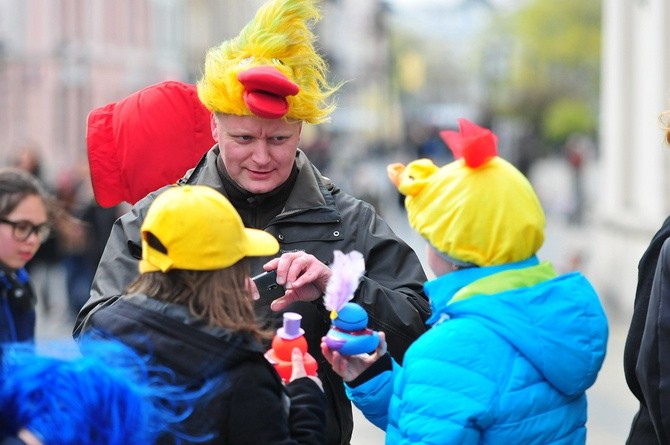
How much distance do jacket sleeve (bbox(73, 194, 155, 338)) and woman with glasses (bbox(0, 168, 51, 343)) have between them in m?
1.18

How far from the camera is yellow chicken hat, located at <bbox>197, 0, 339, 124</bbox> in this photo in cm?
348

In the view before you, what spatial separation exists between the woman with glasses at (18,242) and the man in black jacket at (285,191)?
1322mm

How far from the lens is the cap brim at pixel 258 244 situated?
2916mm

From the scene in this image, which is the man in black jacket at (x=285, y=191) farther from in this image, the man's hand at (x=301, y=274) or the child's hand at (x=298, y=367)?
the child's hand at (x=298, y=367)

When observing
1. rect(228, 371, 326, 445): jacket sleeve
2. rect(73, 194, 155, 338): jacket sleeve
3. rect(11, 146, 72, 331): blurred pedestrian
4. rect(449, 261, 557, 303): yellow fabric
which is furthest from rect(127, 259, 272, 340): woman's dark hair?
rect(11, 146, 72, 331): blurred pedestrian

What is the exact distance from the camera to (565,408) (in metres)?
3.05

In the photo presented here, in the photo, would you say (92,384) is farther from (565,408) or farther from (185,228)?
(565,408)

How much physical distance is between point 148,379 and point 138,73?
1340 inches

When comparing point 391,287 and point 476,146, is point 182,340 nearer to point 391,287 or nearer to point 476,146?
point 476,146

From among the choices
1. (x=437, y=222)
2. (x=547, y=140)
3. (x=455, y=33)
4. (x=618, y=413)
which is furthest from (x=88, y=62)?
(x=455, y=33)

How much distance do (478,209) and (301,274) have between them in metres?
0.49

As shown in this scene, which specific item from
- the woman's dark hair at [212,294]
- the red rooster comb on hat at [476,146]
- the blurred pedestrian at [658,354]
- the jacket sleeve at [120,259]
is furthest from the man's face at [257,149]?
the blurred pedestrian at [658,354]

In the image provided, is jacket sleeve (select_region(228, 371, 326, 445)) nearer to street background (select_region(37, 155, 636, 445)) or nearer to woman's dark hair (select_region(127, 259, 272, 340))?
woman's dark hair (select_region(127, 259, 272, 340))

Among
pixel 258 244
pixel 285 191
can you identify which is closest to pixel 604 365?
pixel 285 191
